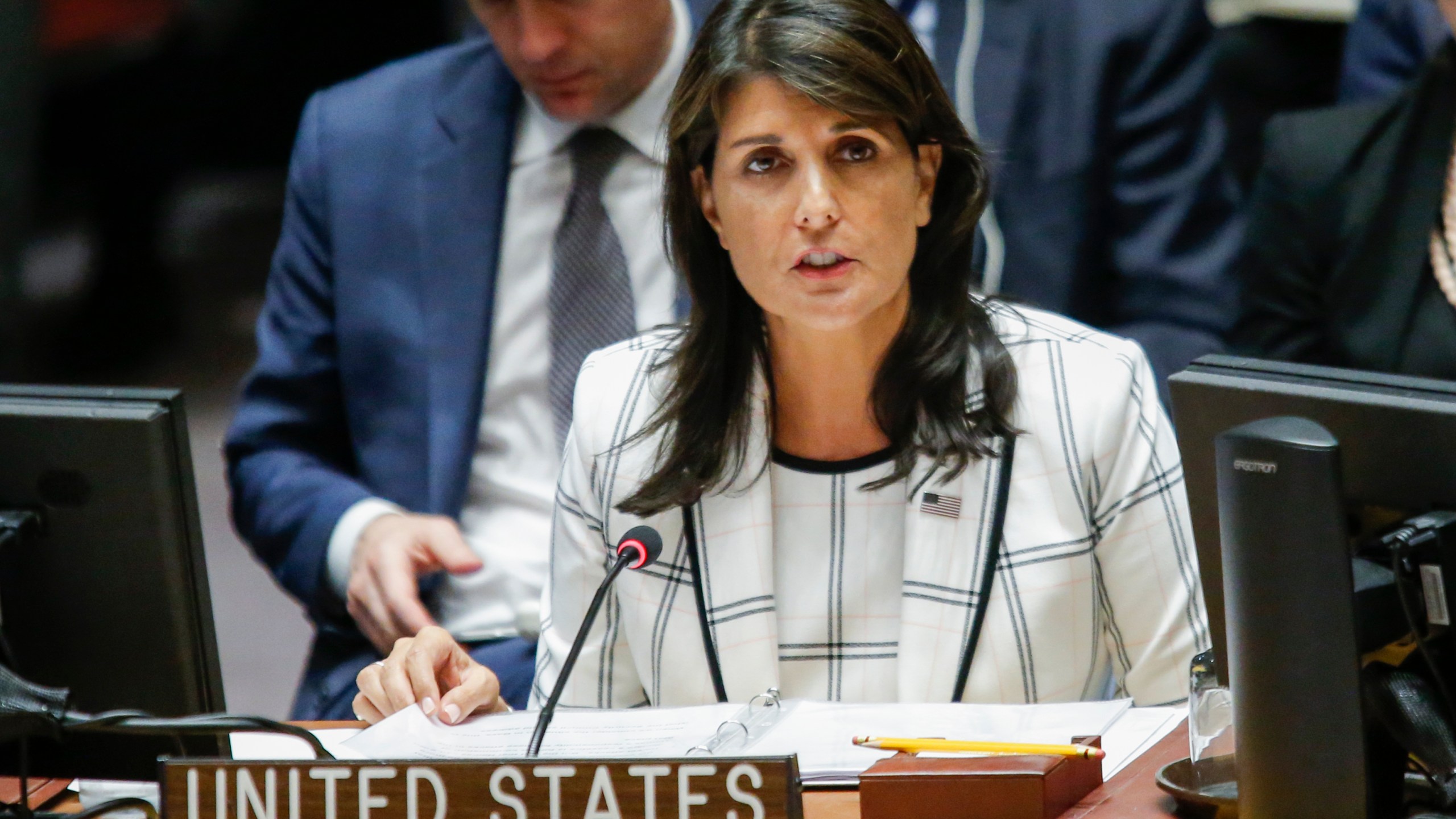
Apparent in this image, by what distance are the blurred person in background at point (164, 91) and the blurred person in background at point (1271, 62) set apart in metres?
2.02

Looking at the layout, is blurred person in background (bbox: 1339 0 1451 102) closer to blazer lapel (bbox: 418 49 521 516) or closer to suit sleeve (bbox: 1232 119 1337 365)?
suit sleeve (bbox: 1232 119 1337 365)

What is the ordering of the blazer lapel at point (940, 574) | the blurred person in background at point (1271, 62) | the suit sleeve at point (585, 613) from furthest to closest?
the blurred person in background at point (1271, 62) < the suit sleeve at point (585, 613) < the blazer lapel at point (940, 574)

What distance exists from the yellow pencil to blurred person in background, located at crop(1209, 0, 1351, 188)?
7.02 ft

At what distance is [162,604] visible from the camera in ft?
4.69

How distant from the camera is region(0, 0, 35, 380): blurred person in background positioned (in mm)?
4391

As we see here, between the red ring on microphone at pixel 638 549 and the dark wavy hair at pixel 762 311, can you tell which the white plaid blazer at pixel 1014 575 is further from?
the red ring on microphone at pixel 638 549

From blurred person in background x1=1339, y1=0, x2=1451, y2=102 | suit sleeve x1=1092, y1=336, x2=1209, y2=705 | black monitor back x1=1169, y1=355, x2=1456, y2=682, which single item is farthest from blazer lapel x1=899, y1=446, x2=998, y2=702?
blurred person in background x1=1339, y1=0, x2=1451, y2=102

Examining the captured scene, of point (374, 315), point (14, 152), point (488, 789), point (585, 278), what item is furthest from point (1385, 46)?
point (14, 152)

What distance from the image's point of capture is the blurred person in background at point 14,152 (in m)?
4.39

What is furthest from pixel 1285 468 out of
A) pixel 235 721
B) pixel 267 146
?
pixel 267 146

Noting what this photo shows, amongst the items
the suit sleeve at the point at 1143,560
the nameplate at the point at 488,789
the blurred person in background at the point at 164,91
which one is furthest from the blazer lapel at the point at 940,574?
the blurred person in background at the point at 164,91

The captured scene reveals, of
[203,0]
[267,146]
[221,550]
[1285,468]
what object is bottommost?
[221,550]

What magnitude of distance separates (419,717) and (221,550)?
344 centimetres

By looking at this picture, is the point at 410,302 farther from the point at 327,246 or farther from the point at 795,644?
the point at 795,644
